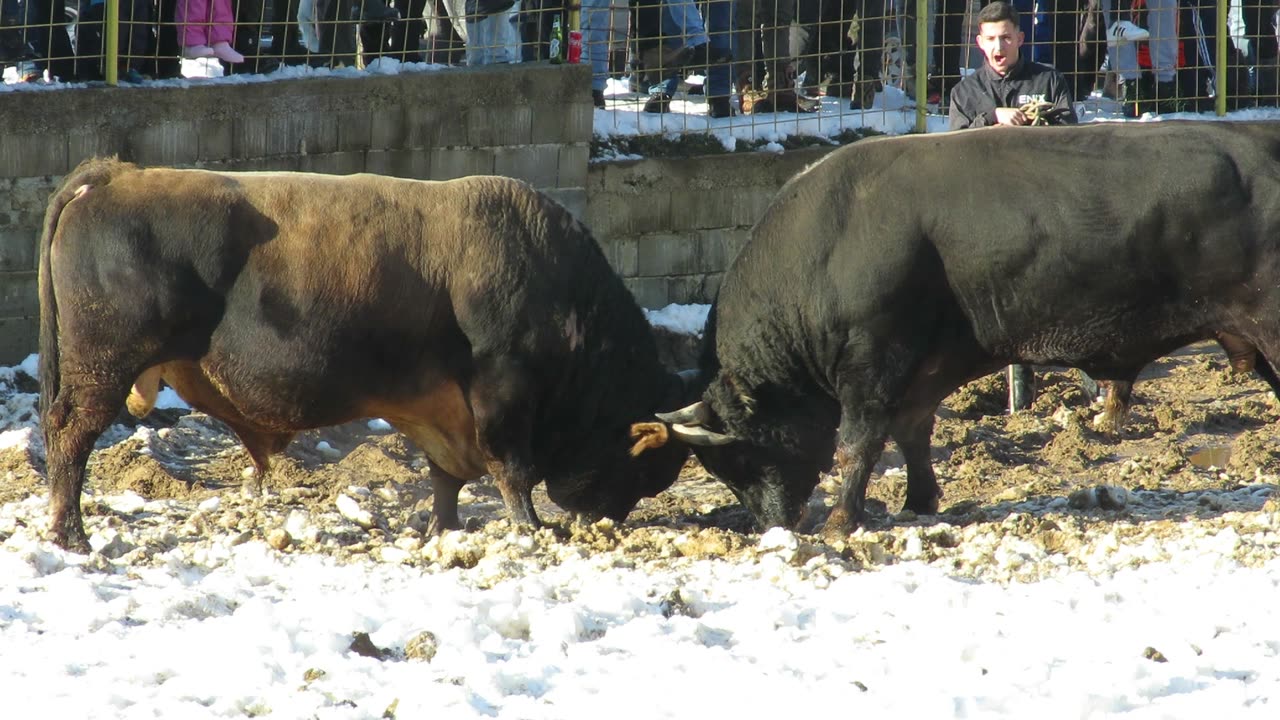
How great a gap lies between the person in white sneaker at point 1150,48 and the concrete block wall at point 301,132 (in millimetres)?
4493

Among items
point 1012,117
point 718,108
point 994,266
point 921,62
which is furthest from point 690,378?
point 921,62

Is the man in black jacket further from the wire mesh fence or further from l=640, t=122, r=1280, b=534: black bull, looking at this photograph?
the wire mesh fence

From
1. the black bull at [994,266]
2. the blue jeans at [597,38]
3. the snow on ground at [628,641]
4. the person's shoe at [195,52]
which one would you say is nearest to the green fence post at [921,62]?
the blue jeans at [597,38]

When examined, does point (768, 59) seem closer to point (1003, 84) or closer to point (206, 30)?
point (1003, 84)

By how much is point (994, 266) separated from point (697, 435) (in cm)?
150

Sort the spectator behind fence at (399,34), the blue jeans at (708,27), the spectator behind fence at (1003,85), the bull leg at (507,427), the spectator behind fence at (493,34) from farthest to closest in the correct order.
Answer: the blue jeans at (708,27)
the spectator behind fence at (493,34)
the spectator behind fence at (399,34)
the spectator behind fence at (1003,85)
the bull leg at (507,427)

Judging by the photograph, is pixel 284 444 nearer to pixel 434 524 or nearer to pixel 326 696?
pixel 434 524

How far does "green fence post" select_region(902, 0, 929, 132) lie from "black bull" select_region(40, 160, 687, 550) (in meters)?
5.24

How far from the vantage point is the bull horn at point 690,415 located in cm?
774

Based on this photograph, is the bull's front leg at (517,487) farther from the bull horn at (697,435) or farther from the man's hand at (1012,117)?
the man's hand at (1012,117)

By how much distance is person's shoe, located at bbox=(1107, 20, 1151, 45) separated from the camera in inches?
519

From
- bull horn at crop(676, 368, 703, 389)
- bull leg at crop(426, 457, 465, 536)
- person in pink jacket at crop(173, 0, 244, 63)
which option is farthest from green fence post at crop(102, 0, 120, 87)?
bull horn at crop(676, 368, 703, 389)

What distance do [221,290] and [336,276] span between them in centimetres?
45

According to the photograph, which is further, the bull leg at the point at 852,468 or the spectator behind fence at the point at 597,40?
the spectator behind fence at the point at 597,40
